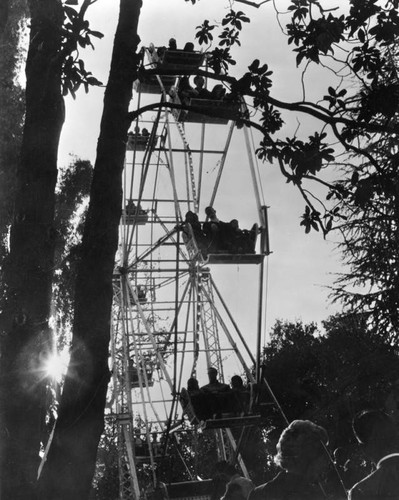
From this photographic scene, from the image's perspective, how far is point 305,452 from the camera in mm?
3252

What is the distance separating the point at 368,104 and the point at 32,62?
1928 millimetres

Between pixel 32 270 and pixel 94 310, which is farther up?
pixel 32 270

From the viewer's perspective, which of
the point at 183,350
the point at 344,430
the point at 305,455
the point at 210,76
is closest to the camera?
the point at 305,455

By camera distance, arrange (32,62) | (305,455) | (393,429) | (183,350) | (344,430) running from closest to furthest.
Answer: (305,455) < (393,429) < (32,62) < (183,350) < (344,430)

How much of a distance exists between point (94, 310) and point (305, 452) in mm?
1131

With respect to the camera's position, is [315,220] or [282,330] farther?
[282,330]

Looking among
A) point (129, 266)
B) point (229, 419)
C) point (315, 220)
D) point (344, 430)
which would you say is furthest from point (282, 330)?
point (315, 220)

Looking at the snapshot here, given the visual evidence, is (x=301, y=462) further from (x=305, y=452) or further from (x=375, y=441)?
(x=375, y=441)

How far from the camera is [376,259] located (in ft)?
57.9

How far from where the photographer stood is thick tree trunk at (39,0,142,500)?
3371 millimetres

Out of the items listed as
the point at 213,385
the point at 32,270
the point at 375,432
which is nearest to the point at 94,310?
the point at 32,270

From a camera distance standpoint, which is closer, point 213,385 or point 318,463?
point 318,463

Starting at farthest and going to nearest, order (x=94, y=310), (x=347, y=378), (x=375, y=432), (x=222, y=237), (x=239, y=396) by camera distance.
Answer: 1. (x=347, y=378)
2. (x=222, y=237)
3. (x=239, y=396)
4. (x=94, y=310)
5. (x=375, y=432)

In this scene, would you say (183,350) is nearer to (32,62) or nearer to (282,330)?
(32,62)
